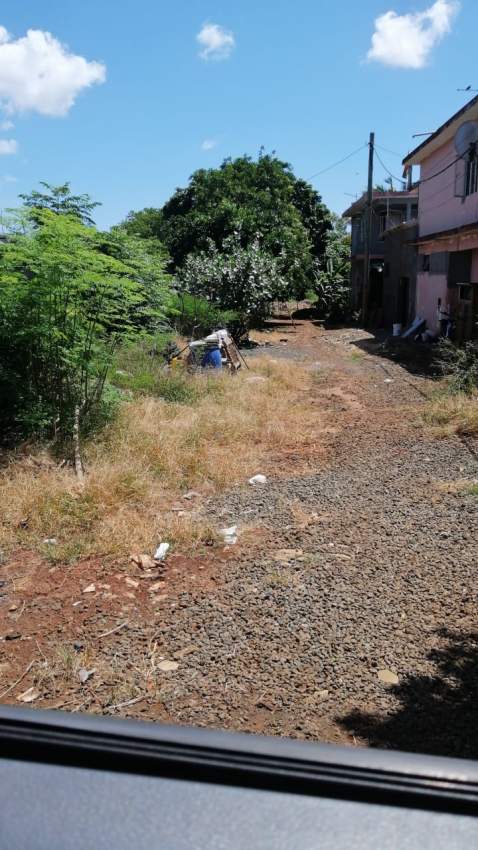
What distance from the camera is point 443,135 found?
16312mm

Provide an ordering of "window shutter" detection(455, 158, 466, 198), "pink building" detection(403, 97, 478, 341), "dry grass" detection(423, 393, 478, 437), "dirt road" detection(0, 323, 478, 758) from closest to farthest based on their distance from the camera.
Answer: "dirt road" detection(0, 323, 478, 758) → "dry grass" detection(423, 393, 478, 437) → "pink building" detection(403, 97, 478, 341) → "window shutter" detection(455, 158, 466, 198)

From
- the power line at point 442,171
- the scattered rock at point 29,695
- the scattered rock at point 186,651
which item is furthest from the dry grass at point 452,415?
the power line at point 442,171

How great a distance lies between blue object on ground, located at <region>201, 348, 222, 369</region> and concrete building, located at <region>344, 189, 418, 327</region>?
1067cm

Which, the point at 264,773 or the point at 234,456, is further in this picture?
the point at 234,456

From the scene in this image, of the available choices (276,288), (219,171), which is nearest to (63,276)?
(276,288)

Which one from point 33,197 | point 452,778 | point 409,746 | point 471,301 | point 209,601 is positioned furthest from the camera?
point 471,301

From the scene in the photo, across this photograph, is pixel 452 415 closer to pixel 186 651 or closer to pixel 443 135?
pixel 186 651

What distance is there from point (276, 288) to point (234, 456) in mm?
12890

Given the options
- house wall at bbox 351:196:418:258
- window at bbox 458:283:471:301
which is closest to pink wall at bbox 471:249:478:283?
window at bbox 458:283:471:301

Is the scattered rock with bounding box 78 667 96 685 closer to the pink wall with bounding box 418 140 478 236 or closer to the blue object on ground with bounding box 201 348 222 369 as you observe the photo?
the blue object on ground with bounding box 201 348 222 369

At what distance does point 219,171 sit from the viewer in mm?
26984

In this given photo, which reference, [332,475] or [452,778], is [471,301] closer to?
[332,475]

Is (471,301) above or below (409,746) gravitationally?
above

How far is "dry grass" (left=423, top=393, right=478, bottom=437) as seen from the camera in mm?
8266
